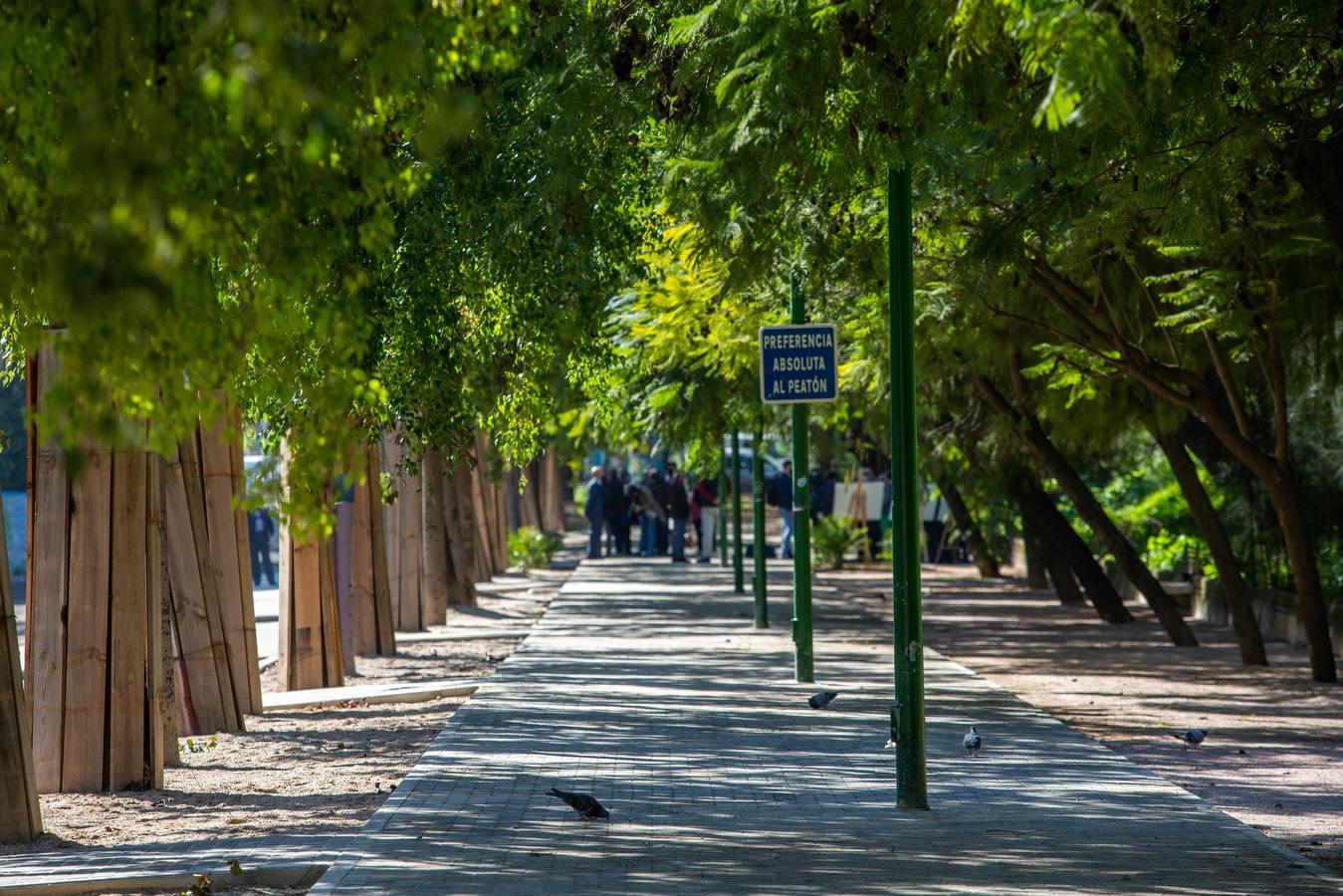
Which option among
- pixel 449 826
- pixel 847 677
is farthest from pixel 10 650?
pixel 847 677

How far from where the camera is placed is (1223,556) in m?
18.0

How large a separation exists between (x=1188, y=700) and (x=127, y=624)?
9005 millimetres

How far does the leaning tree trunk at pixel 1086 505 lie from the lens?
19.4 m

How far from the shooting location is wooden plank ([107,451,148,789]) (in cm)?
938

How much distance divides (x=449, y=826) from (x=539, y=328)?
11.8 feet

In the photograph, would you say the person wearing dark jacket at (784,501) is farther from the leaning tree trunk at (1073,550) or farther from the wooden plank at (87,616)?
the wooden plank at (87,616)

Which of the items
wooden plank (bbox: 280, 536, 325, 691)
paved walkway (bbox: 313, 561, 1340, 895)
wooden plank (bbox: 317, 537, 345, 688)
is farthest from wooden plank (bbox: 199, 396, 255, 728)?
wooden plank (bbox: 317, 537, 345, 688)


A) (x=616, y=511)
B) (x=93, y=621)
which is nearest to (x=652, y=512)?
(x=616, y=511)

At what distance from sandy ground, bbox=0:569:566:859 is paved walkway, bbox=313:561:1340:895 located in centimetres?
35

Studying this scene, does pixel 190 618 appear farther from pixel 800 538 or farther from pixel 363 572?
pixel 363 572

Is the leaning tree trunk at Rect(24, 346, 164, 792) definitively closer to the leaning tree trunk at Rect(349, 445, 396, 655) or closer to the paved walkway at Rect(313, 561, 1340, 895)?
the paved walkway at Rect(313, 561, 1340, 895)

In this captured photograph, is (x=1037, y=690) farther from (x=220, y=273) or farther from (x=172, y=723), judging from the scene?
(x=220, y=273)

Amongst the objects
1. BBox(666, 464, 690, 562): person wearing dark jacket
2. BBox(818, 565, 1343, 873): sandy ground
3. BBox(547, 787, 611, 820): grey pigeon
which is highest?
BBox(666, 464, 690, 562): person wearing dark jacket

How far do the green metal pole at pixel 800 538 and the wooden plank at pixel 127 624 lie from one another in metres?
6.48
